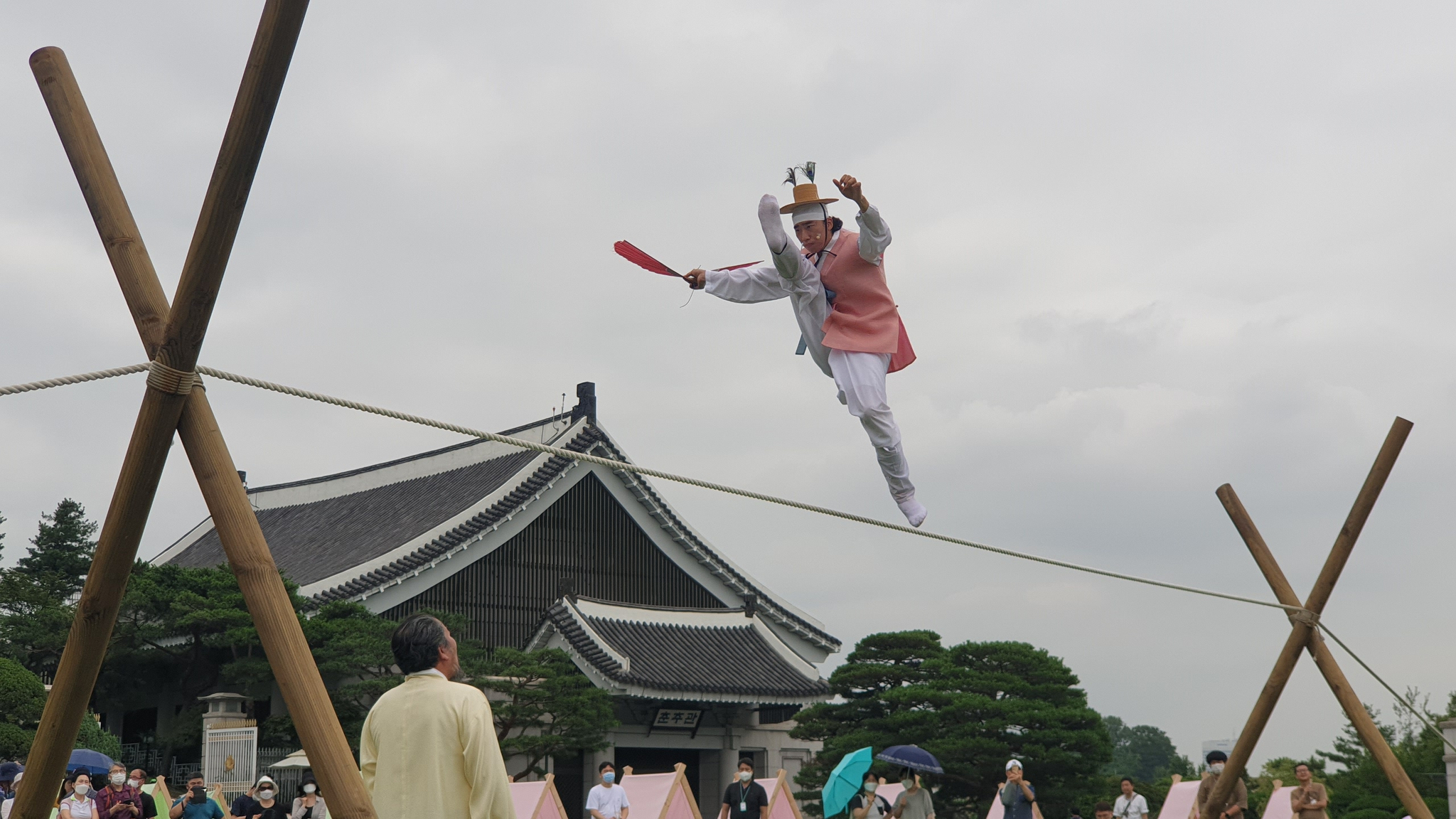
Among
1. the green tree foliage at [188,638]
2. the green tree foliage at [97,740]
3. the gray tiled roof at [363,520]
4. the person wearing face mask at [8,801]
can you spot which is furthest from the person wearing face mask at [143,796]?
the gray tiled roof at [363,520]

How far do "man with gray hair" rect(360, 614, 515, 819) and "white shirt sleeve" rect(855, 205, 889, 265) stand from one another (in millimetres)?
2618

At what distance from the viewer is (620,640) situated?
18328 mm

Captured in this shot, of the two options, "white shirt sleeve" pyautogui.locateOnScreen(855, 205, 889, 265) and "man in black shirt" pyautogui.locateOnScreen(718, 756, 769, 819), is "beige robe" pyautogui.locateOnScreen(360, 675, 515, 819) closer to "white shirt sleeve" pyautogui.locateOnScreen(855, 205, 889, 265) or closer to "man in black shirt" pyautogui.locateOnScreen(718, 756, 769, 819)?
"white shirt sleeve" pyautogui.locateOnScreen(855, 205, 889, 265)

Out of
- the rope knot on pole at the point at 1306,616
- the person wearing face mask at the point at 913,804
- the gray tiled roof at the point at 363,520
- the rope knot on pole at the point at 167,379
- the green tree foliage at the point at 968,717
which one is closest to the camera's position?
the rope knot on pole at the point at 167,379

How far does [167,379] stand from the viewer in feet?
11.6

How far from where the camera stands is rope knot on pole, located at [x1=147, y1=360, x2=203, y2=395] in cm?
354

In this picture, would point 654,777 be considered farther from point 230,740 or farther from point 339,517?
point 339,517

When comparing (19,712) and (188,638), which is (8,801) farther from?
(188,638)

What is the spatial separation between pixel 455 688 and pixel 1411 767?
15.6 m

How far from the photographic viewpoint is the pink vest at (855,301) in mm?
5566

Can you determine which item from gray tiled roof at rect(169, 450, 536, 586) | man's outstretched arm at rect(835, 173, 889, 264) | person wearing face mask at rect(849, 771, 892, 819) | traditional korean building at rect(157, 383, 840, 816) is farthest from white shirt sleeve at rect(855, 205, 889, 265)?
gray tiled roof at rect(169, 450, 536, 586)

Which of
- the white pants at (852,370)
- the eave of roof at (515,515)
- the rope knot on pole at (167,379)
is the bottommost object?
the rope knot on pole at (167,379)

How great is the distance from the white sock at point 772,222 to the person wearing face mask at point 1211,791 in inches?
189

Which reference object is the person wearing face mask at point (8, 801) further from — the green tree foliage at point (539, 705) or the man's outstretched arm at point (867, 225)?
the man's outstretched arm at point (867, 225)
